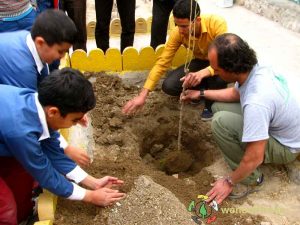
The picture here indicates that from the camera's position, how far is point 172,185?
267cm

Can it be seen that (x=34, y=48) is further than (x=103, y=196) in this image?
Yes

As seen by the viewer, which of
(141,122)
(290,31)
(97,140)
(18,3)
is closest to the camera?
(18,3)

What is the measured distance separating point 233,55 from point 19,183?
5.21 ft

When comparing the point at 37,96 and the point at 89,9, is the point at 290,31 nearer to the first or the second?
the point at 89,9

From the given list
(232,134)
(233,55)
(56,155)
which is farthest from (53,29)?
(232,134)

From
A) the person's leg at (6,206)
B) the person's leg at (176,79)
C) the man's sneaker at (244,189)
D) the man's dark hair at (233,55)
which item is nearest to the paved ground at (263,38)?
the person's leg at (176,79)

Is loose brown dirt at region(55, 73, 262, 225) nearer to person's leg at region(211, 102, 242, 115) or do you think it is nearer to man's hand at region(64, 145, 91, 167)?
man's hand at region(64, 145, 91, 167)

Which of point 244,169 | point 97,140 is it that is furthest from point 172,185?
point 97,140

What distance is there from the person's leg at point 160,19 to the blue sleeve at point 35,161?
7.52 feet

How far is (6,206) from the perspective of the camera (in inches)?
83.4

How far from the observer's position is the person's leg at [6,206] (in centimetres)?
211

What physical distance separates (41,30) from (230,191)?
1663 millimetres

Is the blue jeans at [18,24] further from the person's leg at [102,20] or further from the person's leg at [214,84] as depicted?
the person's leg at [214,84]
